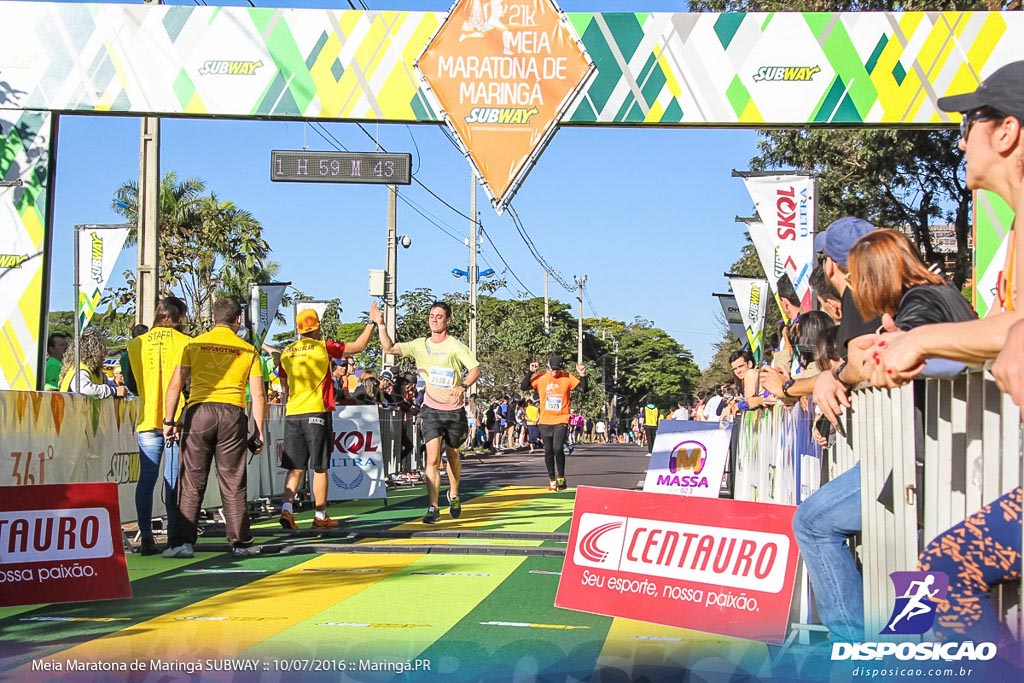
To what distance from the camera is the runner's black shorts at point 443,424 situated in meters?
11.1

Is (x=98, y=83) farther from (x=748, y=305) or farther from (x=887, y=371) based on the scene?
(x=748, y=305)

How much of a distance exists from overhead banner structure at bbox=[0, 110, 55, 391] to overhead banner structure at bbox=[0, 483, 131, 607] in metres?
4.77

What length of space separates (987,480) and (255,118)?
879 cm

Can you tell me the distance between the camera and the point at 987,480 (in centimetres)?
322

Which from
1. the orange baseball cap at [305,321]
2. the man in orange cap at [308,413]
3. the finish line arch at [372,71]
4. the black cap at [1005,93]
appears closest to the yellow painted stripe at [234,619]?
the man in orange cap at [308,413]

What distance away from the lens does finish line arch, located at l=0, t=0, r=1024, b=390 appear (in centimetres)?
1066

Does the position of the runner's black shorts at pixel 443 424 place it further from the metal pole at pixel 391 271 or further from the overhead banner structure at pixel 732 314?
the metal pole at pixel 391 271

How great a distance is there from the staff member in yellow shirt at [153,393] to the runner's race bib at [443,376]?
2.60m

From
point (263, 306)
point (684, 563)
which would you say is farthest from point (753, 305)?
point (684, 563)

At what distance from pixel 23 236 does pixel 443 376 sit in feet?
13.4

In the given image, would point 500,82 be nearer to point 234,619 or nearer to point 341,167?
point 341,167

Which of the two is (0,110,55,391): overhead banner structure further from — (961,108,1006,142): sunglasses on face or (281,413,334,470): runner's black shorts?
(961,108,1006,142): sunglasses on face

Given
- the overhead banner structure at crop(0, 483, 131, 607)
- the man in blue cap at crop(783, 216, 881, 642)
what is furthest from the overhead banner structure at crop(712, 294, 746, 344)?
the man in blue cap at crop(783, 216, 881, 642)

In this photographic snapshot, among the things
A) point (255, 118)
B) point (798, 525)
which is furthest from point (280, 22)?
point (798, 525)
